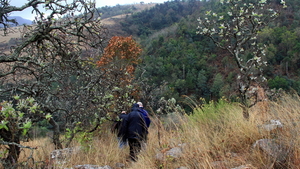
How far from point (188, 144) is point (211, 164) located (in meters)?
0.71

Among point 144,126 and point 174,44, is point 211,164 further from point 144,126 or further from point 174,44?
Result: point 174,44

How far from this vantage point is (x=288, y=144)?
2.42 m

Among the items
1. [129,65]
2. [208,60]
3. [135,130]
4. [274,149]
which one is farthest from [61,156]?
[208,60]

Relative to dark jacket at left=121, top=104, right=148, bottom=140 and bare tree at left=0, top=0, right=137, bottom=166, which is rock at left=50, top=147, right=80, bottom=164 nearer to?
bare tree at left=0, top=0, right=137, bottom=166

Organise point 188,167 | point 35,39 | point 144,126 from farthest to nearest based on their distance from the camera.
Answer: point 144,126, point 35,39, point 188,167

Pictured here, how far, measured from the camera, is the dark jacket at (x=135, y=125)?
14.1 feet

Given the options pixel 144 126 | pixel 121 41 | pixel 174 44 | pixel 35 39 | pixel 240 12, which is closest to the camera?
pixel 35 39

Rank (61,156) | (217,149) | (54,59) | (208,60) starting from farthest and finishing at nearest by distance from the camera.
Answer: (208,60) → (54,59) → (61,156) → (217,149)

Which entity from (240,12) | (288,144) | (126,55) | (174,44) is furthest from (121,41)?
(174,44)

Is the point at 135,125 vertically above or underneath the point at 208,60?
above

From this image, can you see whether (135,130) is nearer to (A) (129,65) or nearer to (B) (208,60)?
(A) (129,65)

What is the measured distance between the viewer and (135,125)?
14.2ft

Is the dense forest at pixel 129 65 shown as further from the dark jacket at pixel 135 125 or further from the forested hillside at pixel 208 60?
the dark jacket at pixel 135 125

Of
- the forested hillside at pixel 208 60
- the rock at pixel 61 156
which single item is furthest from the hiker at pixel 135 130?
the forested hillside at pixel 208 60
